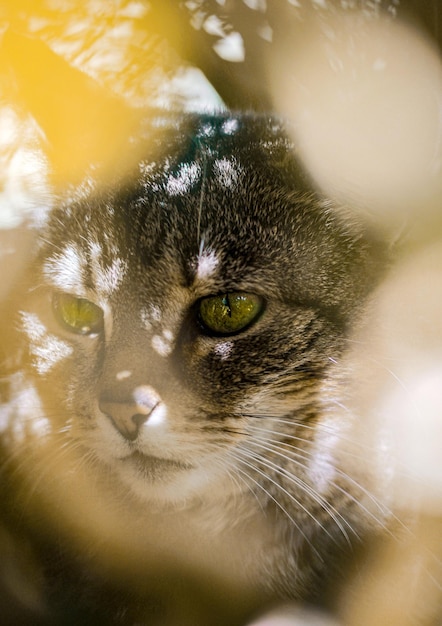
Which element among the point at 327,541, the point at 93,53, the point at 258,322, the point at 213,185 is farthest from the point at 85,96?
the point at 327,541

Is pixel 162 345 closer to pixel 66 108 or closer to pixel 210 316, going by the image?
pixel 210 316

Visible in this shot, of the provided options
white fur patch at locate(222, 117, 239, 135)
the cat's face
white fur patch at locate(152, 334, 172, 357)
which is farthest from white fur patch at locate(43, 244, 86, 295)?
white fur patch at locate(222, 117, 239, 135)

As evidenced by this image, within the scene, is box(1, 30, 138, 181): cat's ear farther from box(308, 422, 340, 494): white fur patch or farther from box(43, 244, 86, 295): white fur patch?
box(308, 422, 340, 494): white fur patch

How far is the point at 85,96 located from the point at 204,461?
41cm

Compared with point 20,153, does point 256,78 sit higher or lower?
higher

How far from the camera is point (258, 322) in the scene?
0.60 metres

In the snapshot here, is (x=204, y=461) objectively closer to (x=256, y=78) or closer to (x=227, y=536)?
(x=227, y=536)

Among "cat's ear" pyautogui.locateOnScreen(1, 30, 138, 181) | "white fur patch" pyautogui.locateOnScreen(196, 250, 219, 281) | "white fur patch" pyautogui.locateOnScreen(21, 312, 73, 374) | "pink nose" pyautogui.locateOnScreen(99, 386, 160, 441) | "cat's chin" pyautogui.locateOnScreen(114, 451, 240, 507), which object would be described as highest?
"cat's ear" pyautogui.locateOnScreen(1, 30, 138, 181)

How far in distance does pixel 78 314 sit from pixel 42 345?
6 cm

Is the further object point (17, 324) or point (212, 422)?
point (17, 324)

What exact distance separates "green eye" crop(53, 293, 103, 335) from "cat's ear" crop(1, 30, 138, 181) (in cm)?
14

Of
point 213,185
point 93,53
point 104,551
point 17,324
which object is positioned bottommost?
point 104,551

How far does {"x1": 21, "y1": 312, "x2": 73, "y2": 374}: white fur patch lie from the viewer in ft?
2.21

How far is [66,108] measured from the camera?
65 centimetres
